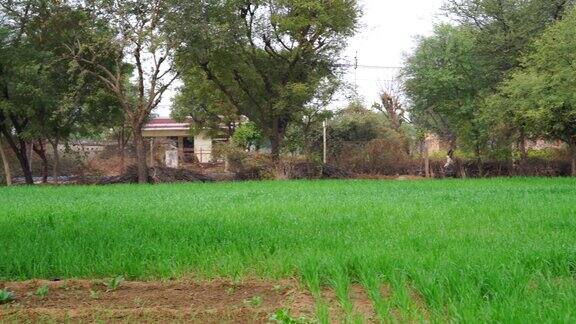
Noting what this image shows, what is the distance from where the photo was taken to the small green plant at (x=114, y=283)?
5.07 metres

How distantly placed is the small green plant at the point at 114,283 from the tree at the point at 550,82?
1781 cm

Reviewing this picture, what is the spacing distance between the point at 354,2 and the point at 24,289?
86.0 ft

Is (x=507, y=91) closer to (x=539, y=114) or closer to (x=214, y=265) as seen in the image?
(x=539, y=114)

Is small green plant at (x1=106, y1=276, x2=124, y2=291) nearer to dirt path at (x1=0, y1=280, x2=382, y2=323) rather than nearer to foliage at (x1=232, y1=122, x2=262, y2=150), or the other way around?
dirt path at (x1=0, y1=280, x2=382, y2=323)

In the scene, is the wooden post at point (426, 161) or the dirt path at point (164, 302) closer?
the dirt path at point (164, 302)

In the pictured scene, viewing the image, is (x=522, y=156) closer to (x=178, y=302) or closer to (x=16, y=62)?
(x=16, y=62)

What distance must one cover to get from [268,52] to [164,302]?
25684 mm

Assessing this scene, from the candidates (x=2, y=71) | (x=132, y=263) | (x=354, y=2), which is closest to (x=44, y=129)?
(x=2, y=71)

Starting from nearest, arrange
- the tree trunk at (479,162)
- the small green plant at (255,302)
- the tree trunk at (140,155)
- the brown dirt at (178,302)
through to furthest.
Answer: the brown dirt at (178,302) → the small green plant at (255,302) → the tree trunk at (140,155) → the tree trunk at (479,162)

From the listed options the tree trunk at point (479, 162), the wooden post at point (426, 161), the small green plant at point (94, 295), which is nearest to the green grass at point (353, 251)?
the small green plant at point (94, 295)

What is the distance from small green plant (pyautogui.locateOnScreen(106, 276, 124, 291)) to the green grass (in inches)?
12.0

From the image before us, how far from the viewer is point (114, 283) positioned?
16.8 ft

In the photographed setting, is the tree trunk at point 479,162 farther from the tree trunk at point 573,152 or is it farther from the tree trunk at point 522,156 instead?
the tree trunk at point 573,152

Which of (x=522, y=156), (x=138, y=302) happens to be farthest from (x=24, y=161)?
(x=138, y=302)
